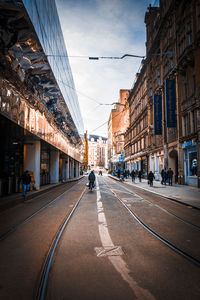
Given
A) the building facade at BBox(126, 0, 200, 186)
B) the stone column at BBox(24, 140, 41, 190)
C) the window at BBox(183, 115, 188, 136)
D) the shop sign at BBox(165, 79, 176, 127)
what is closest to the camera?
the stone column at BBox(24, 140, 41, 190)

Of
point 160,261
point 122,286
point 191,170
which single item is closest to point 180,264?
point 160,261

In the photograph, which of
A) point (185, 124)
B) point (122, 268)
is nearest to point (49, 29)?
point (185, 124)

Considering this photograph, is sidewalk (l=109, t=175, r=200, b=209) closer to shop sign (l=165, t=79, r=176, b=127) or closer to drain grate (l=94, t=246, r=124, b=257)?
drain grate (l=94, t=246, r=124, b=257)

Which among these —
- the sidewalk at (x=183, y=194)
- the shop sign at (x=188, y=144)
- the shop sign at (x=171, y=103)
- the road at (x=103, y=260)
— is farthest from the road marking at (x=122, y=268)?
the shop sign at (x=171, y=103)

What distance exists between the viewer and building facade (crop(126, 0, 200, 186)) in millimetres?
18969

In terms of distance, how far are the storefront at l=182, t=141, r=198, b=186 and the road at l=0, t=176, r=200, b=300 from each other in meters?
14.0

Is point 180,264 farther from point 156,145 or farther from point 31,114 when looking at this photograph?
point 156,145

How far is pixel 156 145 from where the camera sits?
30.8m

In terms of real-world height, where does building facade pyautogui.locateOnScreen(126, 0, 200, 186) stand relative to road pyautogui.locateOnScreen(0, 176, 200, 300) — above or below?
above

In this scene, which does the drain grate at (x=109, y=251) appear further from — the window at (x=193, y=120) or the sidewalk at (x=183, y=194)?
the window at (x=193, y=120)

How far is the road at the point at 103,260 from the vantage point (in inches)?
110

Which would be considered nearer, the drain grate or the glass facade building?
the drain grate

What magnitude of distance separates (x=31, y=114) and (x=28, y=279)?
11488 mm

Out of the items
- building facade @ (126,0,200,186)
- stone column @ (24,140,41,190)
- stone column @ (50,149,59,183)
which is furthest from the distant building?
stone column @ (24,140,41,190)
